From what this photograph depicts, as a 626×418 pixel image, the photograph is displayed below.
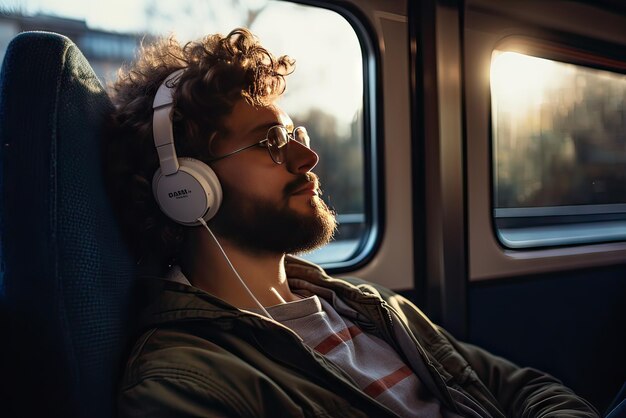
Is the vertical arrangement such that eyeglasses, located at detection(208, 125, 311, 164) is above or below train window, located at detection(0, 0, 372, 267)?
below

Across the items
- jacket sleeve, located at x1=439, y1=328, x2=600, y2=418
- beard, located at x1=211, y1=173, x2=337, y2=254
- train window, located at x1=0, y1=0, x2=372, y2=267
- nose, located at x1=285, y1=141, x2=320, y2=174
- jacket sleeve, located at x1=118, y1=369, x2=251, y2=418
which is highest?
train window, located at x1=0, y1=0, x2=372, y2=267

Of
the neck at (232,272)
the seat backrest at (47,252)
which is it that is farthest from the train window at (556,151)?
the seat backrest at (47,252)

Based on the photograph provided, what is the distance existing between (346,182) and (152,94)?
92 cm

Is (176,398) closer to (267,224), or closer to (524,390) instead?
(267,224)

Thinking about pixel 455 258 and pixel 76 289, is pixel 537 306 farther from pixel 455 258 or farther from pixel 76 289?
pixel 76 289

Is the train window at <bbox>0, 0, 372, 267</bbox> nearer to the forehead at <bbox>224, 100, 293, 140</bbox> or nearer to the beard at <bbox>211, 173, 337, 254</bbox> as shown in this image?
the forehead at <bbox>224, 100, 293, 140</bbox>

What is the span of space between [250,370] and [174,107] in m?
Answer: 0.64

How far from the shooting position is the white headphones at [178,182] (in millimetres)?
1226

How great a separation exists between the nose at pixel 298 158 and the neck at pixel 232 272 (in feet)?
0.74

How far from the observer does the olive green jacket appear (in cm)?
96

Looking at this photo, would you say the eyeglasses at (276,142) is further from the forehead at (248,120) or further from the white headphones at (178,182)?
the white headphones at (178,182)

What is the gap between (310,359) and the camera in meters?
1.13

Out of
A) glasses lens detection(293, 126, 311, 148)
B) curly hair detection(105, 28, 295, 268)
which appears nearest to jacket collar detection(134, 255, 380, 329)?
curly hair detection(105, 28, 295, 268)

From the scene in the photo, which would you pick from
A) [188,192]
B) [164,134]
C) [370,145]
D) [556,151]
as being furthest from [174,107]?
[556,151]
